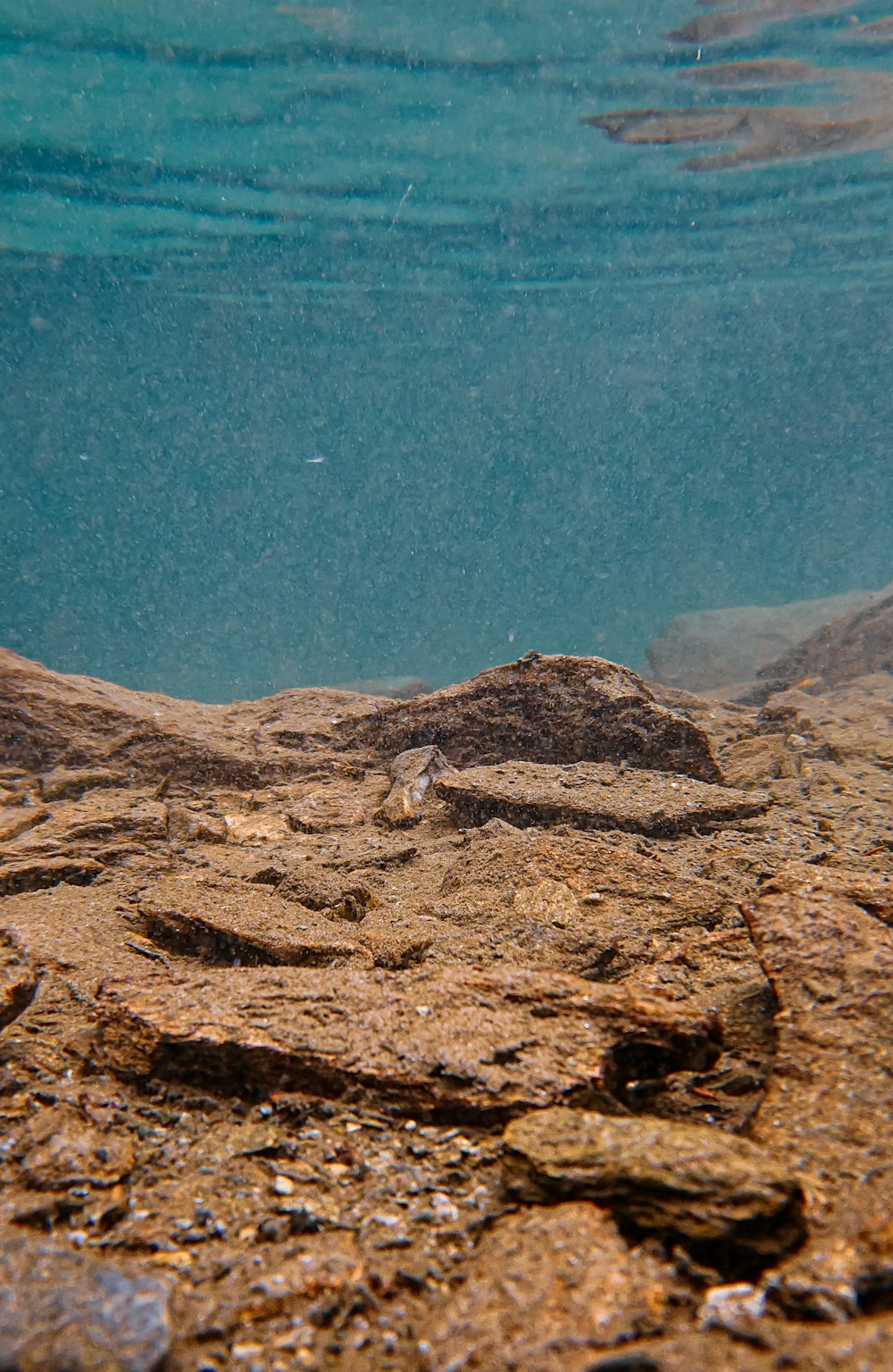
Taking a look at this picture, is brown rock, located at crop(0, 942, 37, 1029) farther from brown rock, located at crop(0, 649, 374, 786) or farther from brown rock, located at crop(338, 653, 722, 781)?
brown rock, located at crop(338, 653, 722, 781)

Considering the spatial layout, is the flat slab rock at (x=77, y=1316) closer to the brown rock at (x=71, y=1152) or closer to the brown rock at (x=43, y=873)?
the brown rock at (x=71, y=1152)

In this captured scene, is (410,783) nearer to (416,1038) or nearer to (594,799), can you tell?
(594,799)

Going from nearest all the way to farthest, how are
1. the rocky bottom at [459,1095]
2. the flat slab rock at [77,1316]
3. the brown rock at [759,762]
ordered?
the flat slab rock at [77,1316] < the rocky bottom at [459,1095] < the brown rock at [759,762]

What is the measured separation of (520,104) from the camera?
61.6 feet

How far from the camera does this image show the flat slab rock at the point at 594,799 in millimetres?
3748

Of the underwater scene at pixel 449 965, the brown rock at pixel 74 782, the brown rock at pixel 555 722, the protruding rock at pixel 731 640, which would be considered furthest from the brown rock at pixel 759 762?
the protruding rock at pixel 731 640

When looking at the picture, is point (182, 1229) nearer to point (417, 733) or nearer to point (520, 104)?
point (417, 733)

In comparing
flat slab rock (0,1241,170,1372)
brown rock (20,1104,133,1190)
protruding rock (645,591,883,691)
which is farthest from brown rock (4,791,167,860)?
protruding rock (645,591,883,691)

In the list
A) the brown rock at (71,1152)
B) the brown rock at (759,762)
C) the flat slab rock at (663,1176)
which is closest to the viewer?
the flat slab rock at (663,1176)

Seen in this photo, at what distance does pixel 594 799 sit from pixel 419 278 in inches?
1330

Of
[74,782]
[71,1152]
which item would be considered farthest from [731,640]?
[71,1152]

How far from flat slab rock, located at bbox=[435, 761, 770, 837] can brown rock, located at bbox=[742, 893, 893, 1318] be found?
4.62 feet

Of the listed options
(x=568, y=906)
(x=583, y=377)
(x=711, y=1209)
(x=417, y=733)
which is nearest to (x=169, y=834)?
(x=417, y=733)

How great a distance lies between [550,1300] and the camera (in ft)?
4.32
